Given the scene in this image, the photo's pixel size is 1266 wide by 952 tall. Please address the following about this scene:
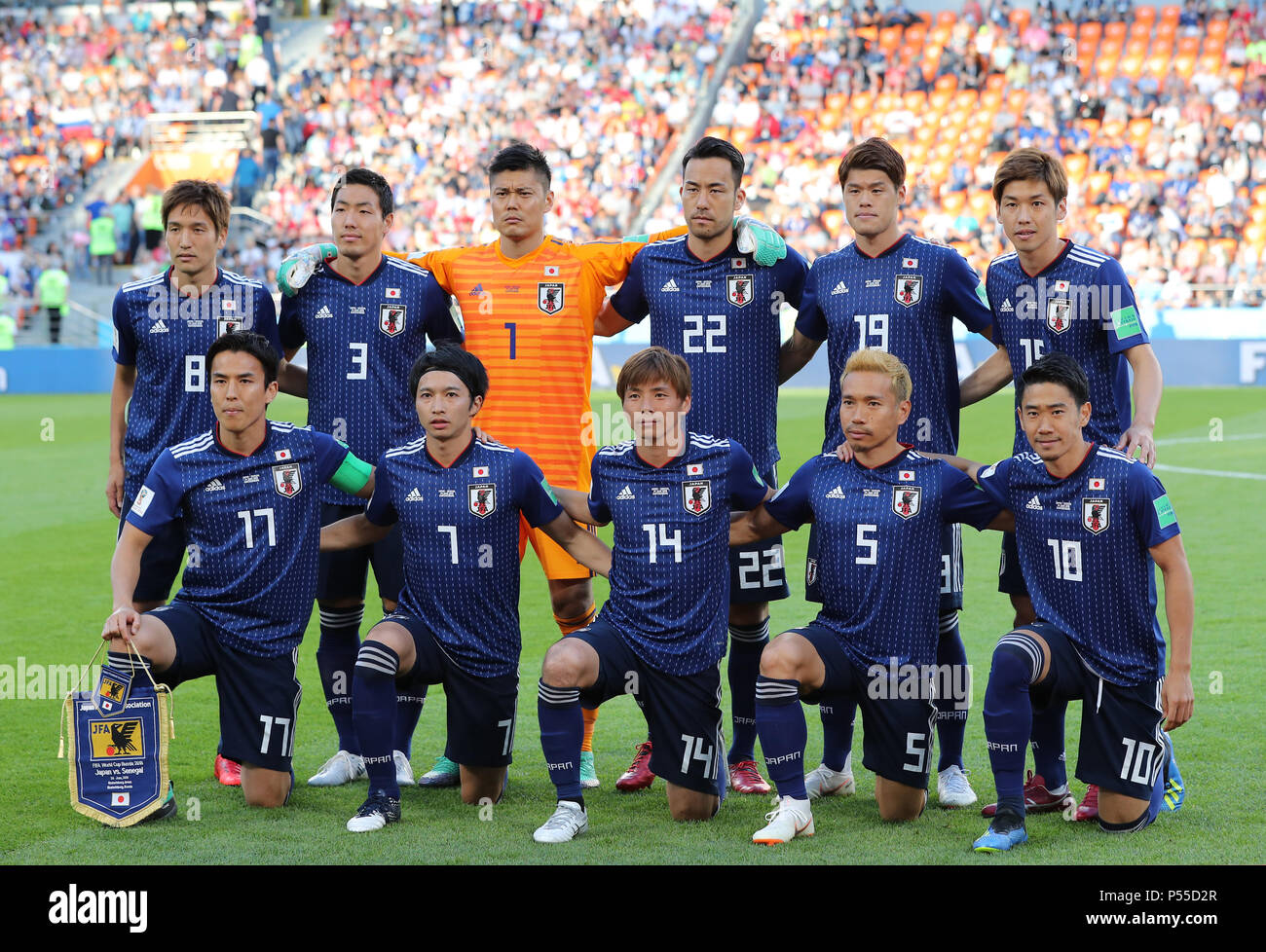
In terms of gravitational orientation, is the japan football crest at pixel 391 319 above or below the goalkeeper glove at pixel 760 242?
below

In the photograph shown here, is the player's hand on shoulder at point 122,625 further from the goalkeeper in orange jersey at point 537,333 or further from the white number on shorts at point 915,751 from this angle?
the white number on shorts at point 915,751

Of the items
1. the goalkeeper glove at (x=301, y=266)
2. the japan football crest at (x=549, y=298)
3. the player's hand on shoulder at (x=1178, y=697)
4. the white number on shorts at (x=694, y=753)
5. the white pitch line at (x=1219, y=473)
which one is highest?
the goalkeeper glove at (x=301, y=266)

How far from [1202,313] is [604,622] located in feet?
56.3

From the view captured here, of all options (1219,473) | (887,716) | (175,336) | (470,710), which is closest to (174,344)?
(175,336)

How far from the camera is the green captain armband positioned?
490 centimetres

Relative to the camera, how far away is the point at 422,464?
472cm

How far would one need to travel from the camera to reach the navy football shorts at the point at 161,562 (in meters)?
5.19

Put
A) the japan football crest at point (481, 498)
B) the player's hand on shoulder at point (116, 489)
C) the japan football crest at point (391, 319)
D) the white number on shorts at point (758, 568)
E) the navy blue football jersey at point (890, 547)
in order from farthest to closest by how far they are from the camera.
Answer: the player's hand on shoulder at point (116, 489) → the japan football crest at point (391, 319) → the white number on shorts at point (758, 568) → the japan football crest at point (481, 498) → the navy blue football jersey at point (890, 547)

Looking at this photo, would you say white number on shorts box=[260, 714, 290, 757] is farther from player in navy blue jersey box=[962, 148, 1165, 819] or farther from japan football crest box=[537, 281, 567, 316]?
player in navy blue jersey box=[962, 148, 1165, 819]

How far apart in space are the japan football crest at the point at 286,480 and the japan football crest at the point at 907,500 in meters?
2.01

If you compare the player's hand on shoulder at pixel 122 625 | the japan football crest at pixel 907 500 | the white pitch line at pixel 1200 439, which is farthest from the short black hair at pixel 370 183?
the white pitch line at pixel 1200 439

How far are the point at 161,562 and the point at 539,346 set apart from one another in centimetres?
162
